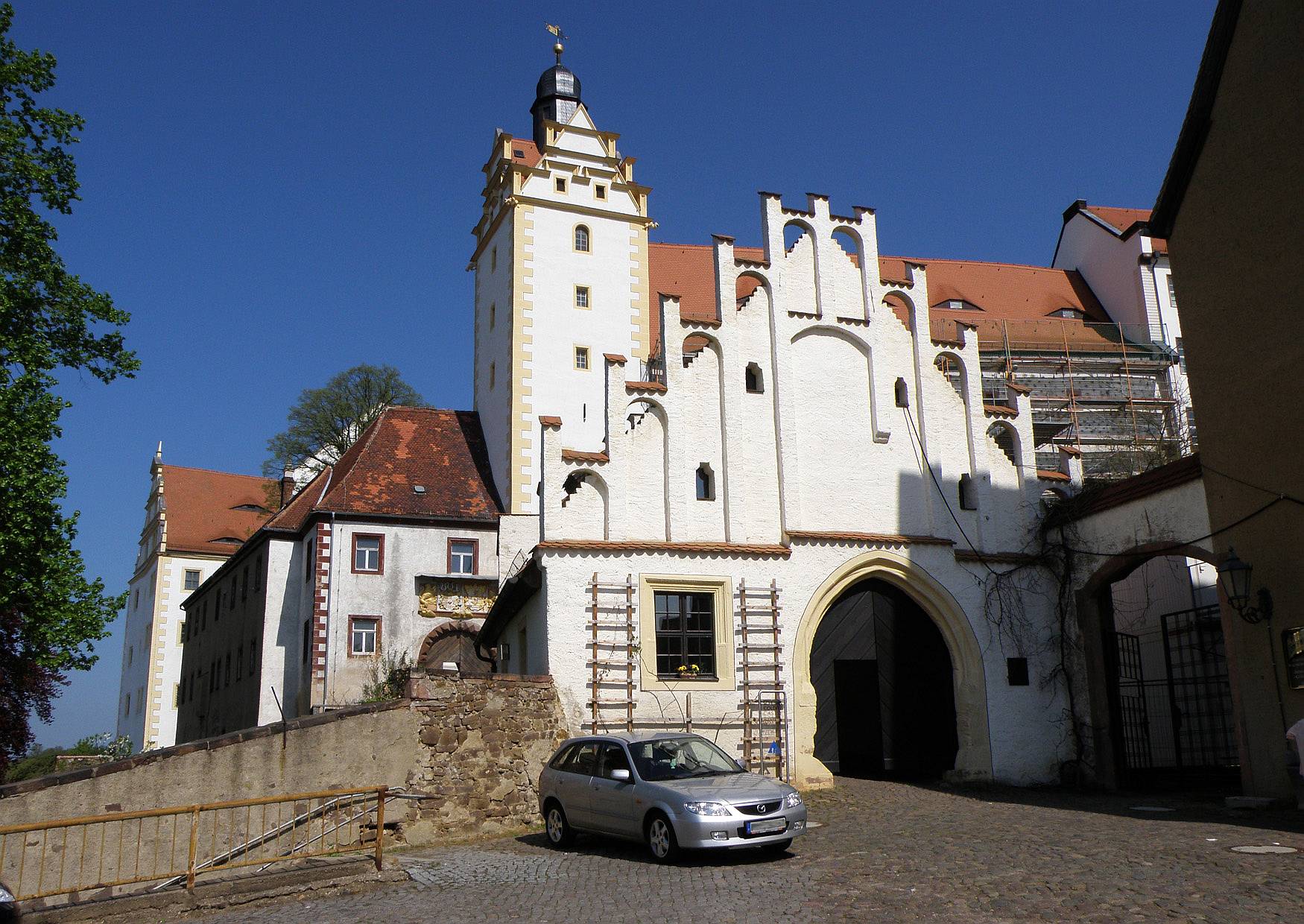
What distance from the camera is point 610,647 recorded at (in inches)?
687

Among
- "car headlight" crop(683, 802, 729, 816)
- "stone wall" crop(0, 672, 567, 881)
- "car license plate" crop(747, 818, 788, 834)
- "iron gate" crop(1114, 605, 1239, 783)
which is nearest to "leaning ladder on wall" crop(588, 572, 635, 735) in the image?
"stone wall" crop(0, 672, 567, 881)

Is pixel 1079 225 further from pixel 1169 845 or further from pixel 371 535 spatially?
pixel 1169 845

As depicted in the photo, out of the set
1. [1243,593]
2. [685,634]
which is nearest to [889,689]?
[685,634]

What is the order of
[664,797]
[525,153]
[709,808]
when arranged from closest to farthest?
[709,808] → [664,797] → [525,153]

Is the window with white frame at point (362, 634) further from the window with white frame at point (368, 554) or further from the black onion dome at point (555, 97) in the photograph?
the black onion dome at point (555, 97)

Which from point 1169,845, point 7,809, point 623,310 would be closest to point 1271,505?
point 1169,845

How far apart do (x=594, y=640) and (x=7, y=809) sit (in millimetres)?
7786

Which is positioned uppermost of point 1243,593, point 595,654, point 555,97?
point 555,97

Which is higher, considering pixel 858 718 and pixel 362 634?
pixel 362 634

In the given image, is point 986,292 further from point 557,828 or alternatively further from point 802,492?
point 557,828

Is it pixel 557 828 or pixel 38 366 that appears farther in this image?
pixel 38 366

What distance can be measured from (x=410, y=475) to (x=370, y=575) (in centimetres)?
341

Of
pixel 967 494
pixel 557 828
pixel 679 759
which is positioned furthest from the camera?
pixel 967 494

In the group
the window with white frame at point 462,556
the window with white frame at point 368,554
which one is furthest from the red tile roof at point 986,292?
the window with white frame at point 368,554
